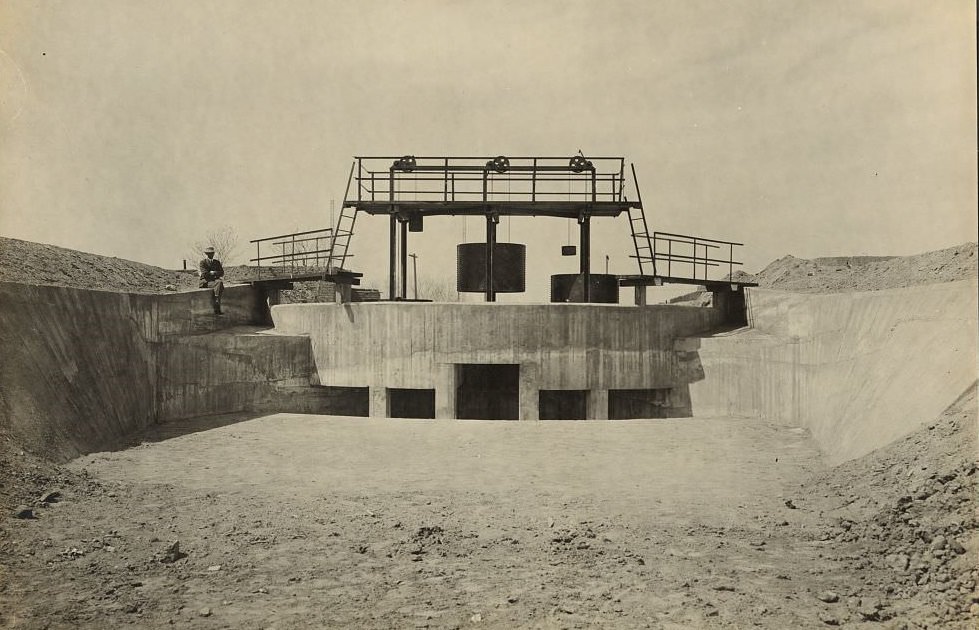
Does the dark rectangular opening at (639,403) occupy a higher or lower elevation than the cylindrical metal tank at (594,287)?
lower

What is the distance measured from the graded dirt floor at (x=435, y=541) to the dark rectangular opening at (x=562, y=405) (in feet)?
25.1

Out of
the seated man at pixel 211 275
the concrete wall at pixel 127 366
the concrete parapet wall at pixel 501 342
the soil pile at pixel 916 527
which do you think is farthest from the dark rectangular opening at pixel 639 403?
the seated man at pixel 211 275

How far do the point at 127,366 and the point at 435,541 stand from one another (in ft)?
29.6

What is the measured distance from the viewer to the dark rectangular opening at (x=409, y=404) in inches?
760

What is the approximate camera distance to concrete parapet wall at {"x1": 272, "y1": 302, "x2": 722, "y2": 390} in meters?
16.8

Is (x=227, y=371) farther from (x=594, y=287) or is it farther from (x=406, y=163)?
(x=594, y=287)

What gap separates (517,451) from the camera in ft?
38.5

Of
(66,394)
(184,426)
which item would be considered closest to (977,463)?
(66,394)

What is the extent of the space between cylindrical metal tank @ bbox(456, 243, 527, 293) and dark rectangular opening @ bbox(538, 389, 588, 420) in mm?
3907

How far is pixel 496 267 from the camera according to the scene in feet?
71.8

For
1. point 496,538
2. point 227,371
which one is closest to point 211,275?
point 227,371

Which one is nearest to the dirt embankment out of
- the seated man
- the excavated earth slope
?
the excavated earth slope

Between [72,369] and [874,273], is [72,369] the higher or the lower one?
the lower one

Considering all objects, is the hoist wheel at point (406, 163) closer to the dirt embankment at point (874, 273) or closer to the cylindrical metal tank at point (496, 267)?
the cylindrical metal tank at point (496, 267)
